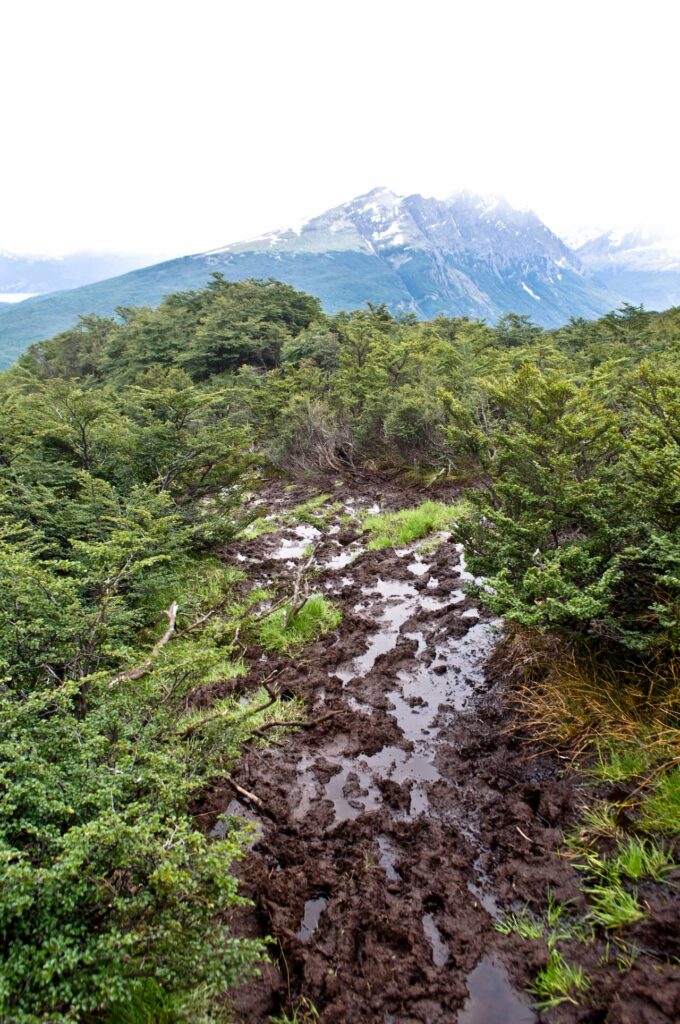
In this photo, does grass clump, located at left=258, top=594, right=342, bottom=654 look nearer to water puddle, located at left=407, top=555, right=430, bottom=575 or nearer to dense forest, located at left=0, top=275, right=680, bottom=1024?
dense forest, located at left=0, top=275, right=680, bottom=1024

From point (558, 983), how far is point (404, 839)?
1.44 meters

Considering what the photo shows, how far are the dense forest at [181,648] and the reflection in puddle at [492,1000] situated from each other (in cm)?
132

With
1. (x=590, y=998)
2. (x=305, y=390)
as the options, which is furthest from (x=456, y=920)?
(x=305, y=390)

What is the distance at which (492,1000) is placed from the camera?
288 cm

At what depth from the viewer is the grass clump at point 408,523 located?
37.1 feet

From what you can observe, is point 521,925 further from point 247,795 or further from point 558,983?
point 247,795

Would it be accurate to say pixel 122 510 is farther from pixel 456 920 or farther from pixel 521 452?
pixel 456 920

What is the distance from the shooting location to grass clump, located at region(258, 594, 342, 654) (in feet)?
24.8

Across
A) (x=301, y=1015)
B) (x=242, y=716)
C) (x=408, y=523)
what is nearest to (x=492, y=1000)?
(x=301, y=1015)

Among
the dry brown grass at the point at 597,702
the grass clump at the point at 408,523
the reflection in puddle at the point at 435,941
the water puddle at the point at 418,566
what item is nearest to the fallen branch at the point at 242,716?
the reflection in puddle at the point at 435,941

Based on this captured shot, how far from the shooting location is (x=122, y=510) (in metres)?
8.84

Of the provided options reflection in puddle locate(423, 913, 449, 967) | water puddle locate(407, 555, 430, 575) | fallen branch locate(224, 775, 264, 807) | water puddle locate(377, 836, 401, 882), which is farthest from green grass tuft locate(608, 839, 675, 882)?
water puddle locate(407, 555, 430, 575)

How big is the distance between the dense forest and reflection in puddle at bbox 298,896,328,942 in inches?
15.4

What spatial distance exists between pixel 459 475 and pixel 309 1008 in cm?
1345
